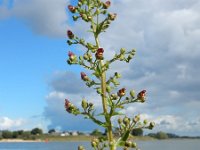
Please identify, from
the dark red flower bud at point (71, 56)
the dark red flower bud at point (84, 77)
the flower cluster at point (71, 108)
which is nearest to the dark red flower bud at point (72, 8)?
the dark red flower bud at point (71, 56)

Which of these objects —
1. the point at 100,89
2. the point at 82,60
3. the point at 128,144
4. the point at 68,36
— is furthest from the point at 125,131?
the point at 68,36

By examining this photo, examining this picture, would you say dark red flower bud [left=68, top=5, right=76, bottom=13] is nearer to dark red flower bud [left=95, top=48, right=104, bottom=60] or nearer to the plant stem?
the plant stem

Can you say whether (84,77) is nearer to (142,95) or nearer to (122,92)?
(122,92)

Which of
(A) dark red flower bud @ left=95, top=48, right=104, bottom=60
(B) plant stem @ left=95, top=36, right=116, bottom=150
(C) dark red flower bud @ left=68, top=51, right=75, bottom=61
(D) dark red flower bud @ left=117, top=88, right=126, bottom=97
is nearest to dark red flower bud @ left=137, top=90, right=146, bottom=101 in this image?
(D) dark red flower bud @ left=117, top=88, right=126, bottom=97

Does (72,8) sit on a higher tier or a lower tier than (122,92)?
higher

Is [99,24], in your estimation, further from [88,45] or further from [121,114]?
[121,114]

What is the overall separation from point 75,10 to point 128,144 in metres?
2.62

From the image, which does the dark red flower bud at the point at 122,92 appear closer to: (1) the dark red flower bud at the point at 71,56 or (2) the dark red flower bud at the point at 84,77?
(2) the dark red flower bud at the point at 84,77

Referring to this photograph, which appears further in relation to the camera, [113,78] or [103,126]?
[113,78]

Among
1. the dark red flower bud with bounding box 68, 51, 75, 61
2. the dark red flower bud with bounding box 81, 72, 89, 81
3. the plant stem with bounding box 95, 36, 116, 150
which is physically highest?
the dark red flower bud with bounding box 68, 51, 75, 61

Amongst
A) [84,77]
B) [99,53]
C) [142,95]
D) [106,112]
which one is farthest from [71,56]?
[142,95]

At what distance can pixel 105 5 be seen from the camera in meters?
8.50

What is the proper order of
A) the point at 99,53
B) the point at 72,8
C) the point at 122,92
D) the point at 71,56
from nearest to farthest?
the point at 99,53 → the point at 122,92 → the point at 71,56 → the point at 72,8

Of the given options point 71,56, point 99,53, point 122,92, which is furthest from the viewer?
point 71,56
